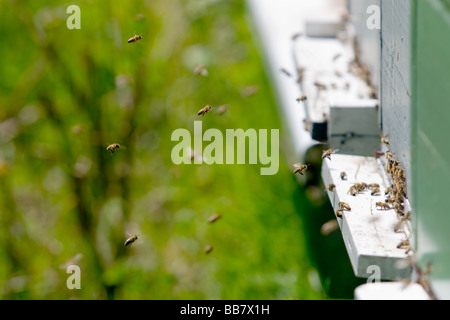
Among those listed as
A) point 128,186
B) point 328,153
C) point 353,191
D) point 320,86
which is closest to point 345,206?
point 353,191

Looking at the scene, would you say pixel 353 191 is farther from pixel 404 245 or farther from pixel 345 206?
pixel 404 245

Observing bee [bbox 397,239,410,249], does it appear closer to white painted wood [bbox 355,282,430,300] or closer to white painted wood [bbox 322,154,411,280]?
white painted wood [bbox 322,154,411,280]

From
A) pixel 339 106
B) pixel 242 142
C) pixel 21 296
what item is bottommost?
pixel 21 296

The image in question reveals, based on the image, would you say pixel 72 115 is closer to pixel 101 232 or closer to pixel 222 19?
pixel 101 232

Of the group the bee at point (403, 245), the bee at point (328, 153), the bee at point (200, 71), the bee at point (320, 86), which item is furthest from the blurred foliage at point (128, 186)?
the bee at point (403, 245)

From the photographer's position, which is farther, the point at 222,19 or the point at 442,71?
the point at 222,19

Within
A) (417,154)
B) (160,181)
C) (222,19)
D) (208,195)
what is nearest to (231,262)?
(208,195)
